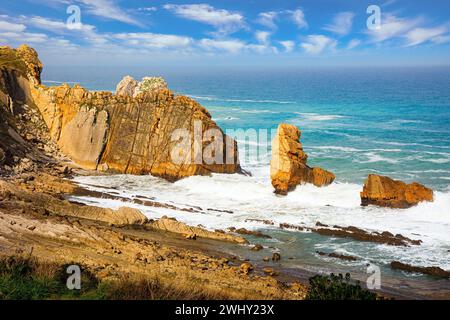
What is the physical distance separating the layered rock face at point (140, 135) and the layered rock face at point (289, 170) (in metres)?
6.91

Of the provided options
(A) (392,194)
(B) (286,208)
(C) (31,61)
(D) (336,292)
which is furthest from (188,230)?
(C) (31,61)

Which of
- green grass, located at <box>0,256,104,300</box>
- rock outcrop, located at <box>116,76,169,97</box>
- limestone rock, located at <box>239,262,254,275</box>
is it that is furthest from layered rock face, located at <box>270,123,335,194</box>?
green grass, located at <box>0,256,104,300</box>

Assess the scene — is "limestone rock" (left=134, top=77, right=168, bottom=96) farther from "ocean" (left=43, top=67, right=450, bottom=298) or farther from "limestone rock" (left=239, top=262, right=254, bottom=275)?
"limestone rock" (left=239, top=262, right=254, bottom=275)

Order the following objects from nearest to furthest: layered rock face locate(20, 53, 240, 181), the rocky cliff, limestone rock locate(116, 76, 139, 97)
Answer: the rocky cliff
layered rock face locate(20, 53, 240, 181)
limestone rock locate(116, 76, 139, 97)

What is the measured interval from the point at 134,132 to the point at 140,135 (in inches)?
30.8

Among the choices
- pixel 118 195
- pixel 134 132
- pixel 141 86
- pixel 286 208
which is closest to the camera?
pixel 286 208

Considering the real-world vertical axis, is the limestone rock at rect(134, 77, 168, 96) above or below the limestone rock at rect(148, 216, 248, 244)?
above

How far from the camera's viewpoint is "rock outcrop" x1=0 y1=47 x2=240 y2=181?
4075cm

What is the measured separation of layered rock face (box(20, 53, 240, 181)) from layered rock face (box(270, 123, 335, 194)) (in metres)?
6.91

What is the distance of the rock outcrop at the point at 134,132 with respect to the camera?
40.8 meters

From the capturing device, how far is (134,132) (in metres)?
42.6

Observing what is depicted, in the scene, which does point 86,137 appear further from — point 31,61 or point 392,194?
point 392,194
